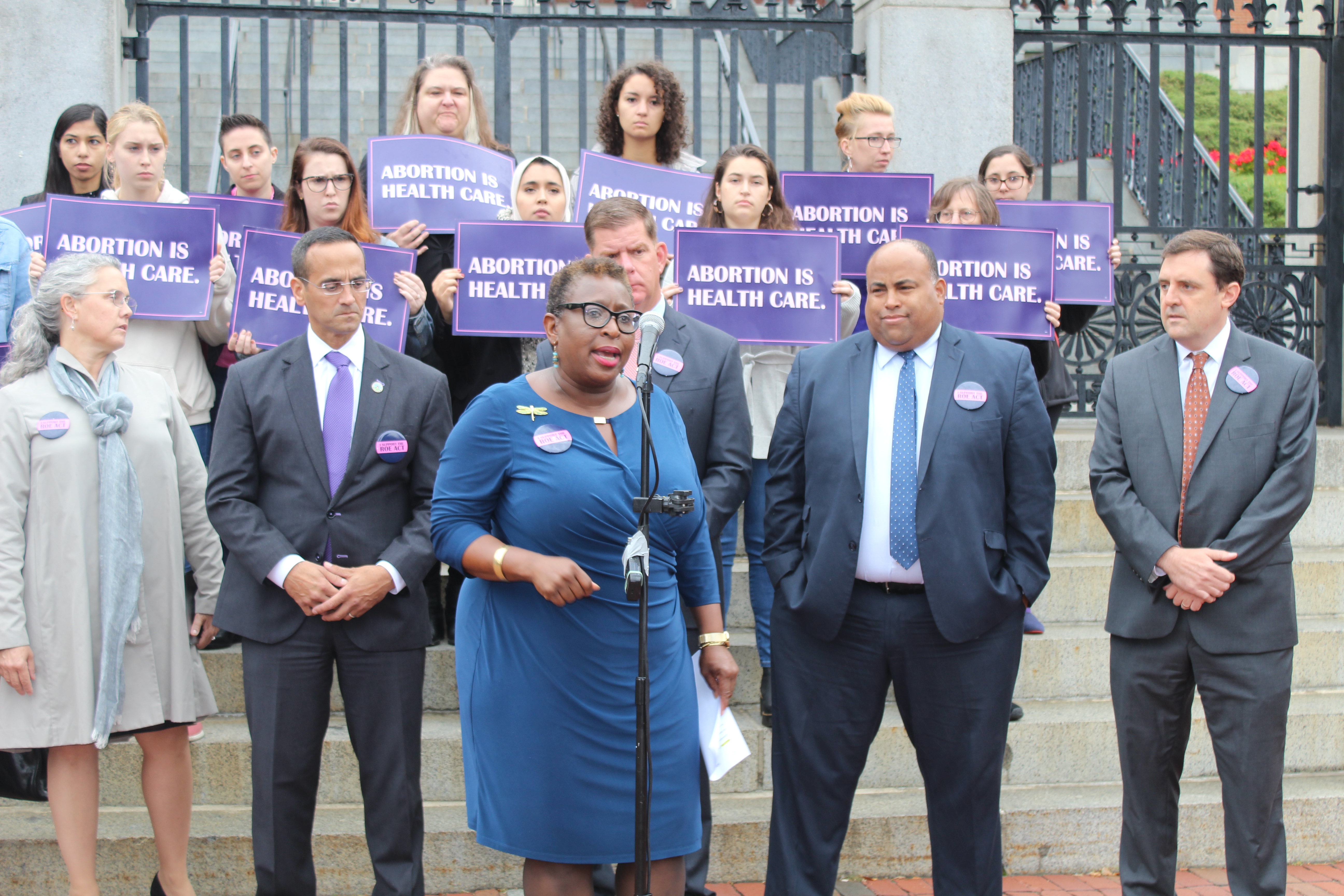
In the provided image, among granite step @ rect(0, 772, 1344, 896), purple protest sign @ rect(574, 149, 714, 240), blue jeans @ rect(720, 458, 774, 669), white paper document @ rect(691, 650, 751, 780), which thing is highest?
purple protest sign @ rect(574, 149, 714, 240)

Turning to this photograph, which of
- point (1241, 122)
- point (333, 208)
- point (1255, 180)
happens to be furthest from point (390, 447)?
point (1241, 122)

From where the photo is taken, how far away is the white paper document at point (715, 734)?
3.74 m

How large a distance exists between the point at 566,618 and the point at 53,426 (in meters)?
2.05

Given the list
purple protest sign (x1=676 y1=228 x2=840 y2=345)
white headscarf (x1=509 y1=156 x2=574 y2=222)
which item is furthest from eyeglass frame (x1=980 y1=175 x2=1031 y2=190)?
white headscarf (x1=509 y1=156 x2=574 y2=222)

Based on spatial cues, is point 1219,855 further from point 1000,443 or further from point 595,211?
point 595,211

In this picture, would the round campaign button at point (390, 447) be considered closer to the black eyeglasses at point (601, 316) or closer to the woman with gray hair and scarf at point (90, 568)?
the woman with gray hair and scarf at point (90, 568)

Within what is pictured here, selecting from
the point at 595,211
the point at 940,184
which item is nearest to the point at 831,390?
the point at 595,211

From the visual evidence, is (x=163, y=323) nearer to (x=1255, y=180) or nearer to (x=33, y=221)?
(x=33, y=221)

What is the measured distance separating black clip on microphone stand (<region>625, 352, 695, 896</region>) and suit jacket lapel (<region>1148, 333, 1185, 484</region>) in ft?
7.02

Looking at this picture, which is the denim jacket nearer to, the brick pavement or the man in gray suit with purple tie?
the man in gray suit with purple tie

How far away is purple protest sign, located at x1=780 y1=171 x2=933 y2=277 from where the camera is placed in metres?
6.54

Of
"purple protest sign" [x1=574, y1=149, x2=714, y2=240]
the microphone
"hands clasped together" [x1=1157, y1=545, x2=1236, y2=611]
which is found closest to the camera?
the microphone

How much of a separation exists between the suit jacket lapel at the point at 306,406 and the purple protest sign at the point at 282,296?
42.7 inches

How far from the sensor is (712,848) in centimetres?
522
